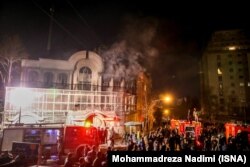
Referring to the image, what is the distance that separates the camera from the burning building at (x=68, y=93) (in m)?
26.0

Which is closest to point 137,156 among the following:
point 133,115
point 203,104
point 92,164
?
point 92,164

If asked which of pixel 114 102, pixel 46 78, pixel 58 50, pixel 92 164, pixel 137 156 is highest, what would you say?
pixel 58 50

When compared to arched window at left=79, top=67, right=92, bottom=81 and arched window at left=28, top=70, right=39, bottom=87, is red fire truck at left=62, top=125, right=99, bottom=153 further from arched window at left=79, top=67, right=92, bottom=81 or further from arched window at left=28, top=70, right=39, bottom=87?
arched window at left=79, top=67, right=92, bottom=81

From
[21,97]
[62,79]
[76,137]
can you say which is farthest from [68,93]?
[76,137]

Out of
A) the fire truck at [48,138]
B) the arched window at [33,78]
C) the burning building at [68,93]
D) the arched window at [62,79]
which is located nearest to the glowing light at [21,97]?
the burning building at [68,93]

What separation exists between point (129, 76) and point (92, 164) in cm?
2653

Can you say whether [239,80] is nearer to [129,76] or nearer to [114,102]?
[129,76]

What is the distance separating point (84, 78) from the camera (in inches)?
1230

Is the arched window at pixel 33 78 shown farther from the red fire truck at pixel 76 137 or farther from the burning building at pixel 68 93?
the red fire truck at pixel 76 137

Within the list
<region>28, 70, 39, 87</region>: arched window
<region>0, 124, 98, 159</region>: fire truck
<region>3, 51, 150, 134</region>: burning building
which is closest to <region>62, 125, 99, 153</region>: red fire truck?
<region>0, 124, 98, 159</region>: fire truck

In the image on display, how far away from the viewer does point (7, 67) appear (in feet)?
101

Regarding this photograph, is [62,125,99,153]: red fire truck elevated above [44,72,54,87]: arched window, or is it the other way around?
[44,72,54,87]: arched window

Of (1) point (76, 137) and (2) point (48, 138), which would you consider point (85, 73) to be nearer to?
(2) point (48, 138)

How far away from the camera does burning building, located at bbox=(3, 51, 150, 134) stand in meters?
26.0
